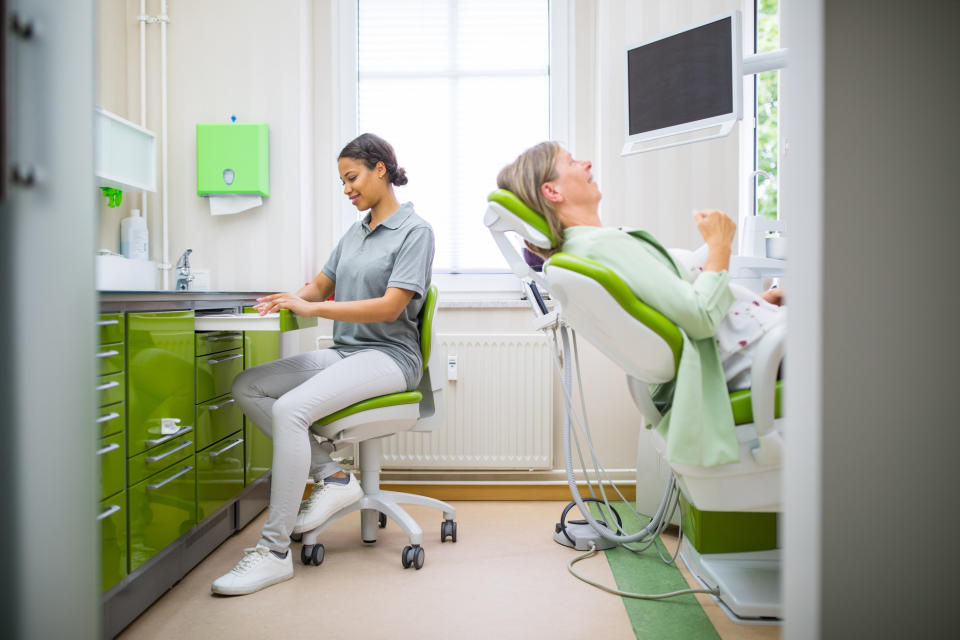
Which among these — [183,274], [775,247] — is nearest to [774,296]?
[775,247]

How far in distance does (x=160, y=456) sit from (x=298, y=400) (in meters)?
0.37

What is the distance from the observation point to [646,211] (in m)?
2.54

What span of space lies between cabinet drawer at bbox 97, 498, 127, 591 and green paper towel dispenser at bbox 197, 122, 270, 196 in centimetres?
145

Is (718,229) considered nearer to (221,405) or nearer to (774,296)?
(774,296)

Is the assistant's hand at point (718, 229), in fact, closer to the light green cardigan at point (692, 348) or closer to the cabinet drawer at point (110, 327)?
the light green cardigan at point (692, 348)

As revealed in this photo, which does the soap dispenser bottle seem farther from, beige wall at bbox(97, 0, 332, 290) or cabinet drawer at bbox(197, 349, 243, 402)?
cabinet drawer at bbox(197, 349, 243, 402)

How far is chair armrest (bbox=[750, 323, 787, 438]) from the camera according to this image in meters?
1.15

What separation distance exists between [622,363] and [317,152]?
1.97 m

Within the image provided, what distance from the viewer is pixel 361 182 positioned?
195 cm

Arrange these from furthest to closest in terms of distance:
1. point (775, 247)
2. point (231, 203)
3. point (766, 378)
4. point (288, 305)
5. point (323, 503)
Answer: point (231, 203)
point (775, 247)
point (323, 503)
point (288, 305)
point (766, 378)

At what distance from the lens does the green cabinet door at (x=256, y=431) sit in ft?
7.31

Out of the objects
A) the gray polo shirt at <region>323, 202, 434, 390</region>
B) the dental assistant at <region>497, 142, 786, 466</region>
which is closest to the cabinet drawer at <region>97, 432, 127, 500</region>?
the gray polo shirt at <region>323, 202, 434, 390</region>

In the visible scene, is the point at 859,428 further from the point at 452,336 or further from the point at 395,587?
the point at 452,336

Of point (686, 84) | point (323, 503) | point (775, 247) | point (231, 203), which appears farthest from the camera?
point (231, 203)
